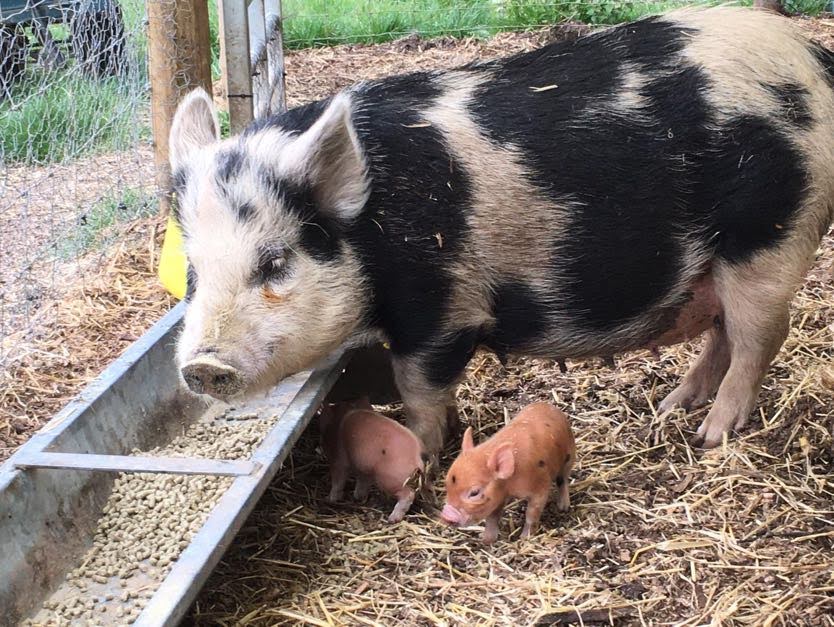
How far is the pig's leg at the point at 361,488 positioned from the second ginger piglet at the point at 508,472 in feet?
1.36

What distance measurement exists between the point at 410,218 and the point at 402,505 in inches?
39.1

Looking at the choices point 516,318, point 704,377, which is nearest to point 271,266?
point 516,318

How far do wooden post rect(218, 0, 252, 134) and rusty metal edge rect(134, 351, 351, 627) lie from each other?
2111 mm

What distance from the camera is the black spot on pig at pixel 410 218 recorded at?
139 inches

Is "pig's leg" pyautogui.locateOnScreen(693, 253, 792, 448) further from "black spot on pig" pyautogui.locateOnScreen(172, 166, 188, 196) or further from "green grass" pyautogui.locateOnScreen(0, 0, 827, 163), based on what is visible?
"green grass" pyautogui.locateOnScreen(0, 0, 827, 163)

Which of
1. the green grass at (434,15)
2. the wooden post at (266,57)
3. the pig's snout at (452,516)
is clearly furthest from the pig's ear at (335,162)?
the green grass at (434,15)

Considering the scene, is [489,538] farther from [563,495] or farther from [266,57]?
[266,57]

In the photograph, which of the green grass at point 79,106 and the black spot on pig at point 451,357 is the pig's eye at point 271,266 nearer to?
the black spot on pig at point 451,357

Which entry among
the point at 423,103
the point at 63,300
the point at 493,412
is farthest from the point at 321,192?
the point at 63,300

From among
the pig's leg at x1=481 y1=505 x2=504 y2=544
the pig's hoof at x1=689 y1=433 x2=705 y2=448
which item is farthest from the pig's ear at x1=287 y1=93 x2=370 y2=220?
the pig's hoof at x1=689 y1=433 x2=705 y2=448

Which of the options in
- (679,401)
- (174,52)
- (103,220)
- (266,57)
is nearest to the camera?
(679,401)

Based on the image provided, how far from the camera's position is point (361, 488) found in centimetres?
387

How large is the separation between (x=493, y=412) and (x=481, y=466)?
1129 mm

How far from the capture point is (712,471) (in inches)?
154
